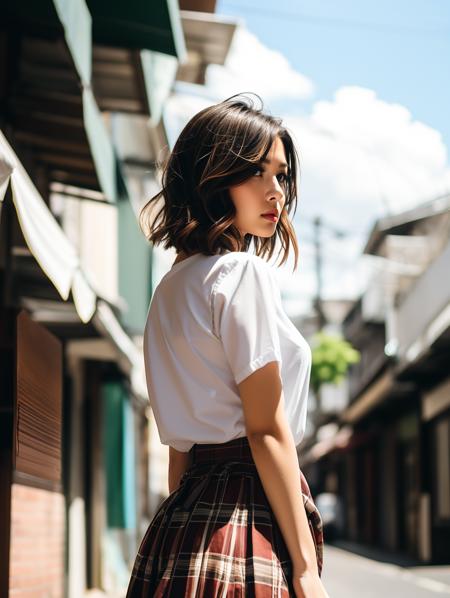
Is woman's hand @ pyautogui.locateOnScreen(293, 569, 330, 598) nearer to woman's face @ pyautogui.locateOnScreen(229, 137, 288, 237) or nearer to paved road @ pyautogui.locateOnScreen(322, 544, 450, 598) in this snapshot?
woman's face @ pyautogui.locateOnScreen(229, 137, 288, 237)

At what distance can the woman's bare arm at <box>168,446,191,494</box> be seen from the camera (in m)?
2.05

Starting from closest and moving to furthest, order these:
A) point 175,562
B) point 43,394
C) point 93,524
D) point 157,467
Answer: point 175,562 → point 43,394 → point 93,524 → point 157,467

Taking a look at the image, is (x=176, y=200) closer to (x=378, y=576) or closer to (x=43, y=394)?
(x=43, y=394)

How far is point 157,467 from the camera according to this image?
79.9 feet

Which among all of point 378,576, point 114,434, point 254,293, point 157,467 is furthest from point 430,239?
point 254,293

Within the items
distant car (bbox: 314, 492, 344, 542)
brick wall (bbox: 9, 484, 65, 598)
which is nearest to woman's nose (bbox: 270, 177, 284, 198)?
brick wall (bbox: 9, 484, 65, 598)

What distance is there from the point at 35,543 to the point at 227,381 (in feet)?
18.7

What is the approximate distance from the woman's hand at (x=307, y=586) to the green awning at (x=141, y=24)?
4.75 metres

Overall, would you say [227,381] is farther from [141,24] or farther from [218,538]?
[141,24]

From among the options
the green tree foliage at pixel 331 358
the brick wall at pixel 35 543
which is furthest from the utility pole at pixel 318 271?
the brick wall at pixel 35 543

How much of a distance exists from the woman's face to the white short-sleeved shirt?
0.31 ft

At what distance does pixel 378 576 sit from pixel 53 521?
7.39 metres

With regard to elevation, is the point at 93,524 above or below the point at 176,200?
below

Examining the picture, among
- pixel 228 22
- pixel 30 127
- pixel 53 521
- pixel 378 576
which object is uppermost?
pixel 228 22
